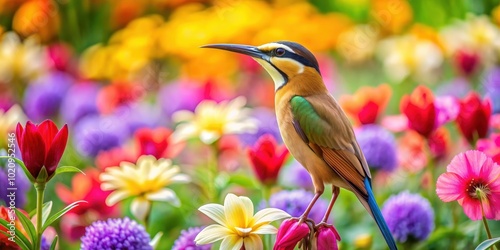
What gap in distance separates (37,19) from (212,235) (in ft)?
7.25

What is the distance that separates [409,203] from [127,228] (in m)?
0.60

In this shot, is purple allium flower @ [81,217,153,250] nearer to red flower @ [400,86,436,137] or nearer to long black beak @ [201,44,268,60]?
long black beak @ [201,44,268,60]

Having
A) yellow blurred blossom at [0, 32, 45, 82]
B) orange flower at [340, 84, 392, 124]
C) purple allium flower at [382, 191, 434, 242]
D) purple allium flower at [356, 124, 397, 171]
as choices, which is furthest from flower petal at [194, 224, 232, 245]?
yellow blurred blossom at [0, 32, 45, 82]

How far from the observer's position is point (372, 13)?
11.9ft

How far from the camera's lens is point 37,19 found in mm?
3254

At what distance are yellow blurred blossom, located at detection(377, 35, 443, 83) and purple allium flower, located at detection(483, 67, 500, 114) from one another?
0.26 m

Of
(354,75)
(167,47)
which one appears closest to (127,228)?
(167,47)

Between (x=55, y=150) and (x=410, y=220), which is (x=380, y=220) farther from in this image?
(x=55, y=150)

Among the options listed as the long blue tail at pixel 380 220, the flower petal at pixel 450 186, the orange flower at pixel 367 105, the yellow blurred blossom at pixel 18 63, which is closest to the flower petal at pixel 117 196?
the long blue tail at pixel 380 220

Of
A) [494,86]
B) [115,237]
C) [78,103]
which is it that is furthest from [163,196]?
[494,86]

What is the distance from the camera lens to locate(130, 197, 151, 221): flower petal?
5.28ft

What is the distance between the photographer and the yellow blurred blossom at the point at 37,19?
322 centimetres

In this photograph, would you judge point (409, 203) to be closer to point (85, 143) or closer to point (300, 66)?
point (300, 66)

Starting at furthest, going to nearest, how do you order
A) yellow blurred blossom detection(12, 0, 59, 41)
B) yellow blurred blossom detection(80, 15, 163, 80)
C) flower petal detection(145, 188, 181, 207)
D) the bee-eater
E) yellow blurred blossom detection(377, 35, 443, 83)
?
yellow blurred blossom detection(12, 0, 59, 41)
yellow blurred blossom detection(80, 15, 163, 80)
yellow blurred blossom detection(377, 35, 443, 83)
flower petal detection(145, 188, 181, 207)
the bee-eater
